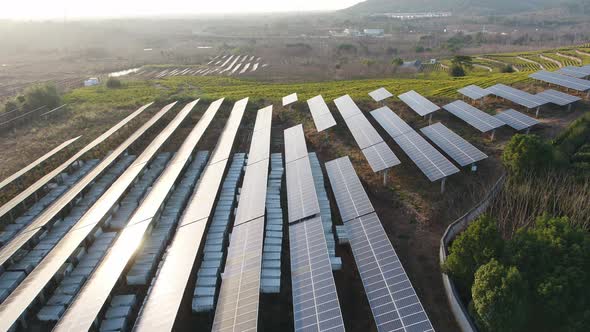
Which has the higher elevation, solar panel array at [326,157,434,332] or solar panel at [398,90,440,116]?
solar panel at [398,90,440,116]

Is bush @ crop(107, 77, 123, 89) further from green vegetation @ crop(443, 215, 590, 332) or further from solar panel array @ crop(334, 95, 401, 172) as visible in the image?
green vegetation @ crop(443, 215, 590, 332)

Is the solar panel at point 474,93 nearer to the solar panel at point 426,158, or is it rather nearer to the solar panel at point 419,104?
the solar panel at point 419,104

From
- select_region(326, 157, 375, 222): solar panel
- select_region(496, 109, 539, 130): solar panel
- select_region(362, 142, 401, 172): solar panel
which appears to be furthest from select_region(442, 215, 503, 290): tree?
select_region(496, 109, 539, 130): solar panel

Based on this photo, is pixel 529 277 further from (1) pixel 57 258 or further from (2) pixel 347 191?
(1) pixel 57 258

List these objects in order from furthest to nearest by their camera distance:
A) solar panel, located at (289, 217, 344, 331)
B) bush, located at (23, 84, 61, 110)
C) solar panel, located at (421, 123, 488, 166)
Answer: bush, located at (23, 84, 61, 110) < solar panel, located at (421, 123, 488, 166) < solar panel, located at (289, 217, 344, 331)

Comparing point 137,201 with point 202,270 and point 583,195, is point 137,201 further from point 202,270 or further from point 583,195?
point 583,195

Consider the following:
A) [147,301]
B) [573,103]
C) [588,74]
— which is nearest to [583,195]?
[573,103]
